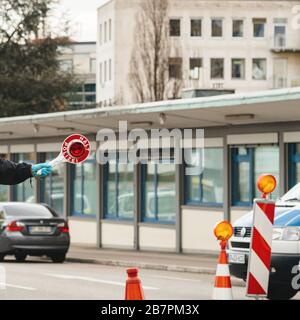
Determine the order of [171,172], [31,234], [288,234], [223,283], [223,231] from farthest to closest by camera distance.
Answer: [171,172], [31,234], [288,234], [223,283], [223,231]

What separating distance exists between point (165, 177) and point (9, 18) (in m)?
35.5

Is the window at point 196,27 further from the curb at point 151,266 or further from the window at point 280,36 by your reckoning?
the curb at point 151,266

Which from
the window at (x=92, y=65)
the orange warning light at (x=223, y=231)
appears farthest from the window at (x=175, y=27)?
the orange warning light at (x=223, y=231)

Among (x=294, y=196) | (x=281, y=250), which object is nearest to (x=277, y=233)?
(x=281, y=250)

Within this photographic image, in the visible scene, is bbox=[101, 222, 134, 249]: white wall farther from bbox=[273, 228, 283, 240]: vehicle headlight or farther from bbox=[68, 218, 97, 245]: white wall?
bbox=[273, 228, 283, 240]: vehicle headlight

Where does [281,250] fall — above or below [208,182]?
below

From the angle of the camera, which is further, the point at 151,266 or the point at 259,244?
the point at 151,266

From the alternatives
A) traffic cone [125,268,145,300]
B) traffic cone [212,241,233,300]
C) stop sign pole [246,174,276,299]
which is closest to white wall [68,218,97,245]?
stop sign pole [246,174,276,299]

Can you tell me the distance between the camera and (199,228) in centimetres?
3055

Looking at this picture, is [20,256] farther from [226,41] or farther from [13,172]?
[226,41]

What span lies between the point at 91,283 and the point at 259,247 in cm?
719

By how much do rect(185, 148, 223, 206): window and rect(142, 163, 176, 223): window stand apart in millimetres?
698

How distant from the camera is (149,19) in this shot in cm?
7694

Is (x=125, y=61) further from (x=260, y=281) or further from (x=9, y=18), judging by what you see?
(x=260, y=281)
